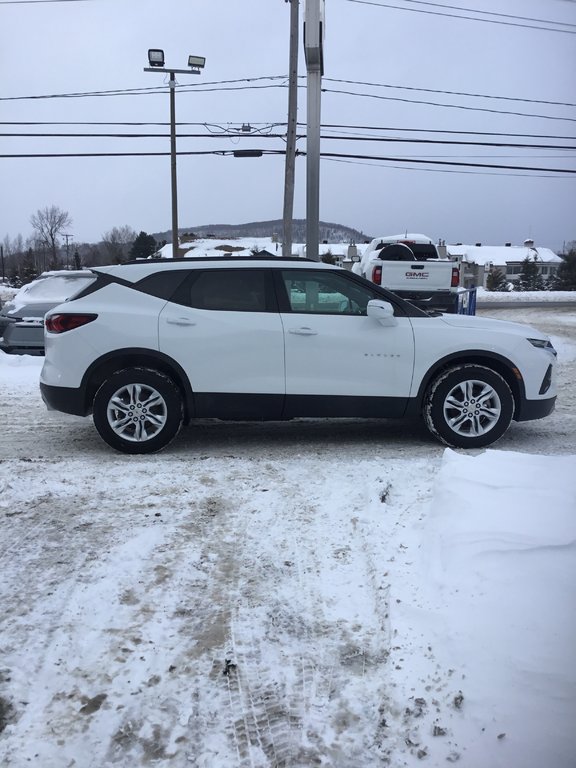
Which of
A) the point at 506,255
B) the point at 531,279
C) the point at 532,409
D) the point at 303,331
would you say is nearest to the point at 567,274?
the point at 531,279

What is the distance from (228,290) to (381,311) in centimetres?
136

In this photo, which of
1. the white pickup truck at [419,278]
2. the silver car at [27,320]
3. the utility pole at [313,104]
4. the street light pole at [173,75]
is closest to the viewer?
the silver car at [27,320]

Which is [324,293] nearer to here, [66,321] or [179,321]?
[179,321]

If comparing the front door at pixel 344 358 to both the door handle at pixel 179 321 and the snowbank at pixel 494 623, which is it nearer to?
the door handle at pixel 179 321

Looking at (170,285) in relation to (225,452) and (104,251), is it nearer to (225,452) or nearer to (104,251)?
(225,452)

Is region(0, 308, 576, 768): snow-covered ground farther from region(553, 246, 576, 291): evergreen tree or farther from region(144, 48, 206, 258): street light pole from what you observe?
region(553, 246, 576, 291): evergreen tree

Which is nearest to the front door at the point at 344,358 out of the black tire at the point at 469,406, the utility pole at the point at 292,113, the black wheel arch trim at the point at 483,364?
the black wheel arch trim at the point at 483,364

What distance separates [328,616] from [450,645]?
0.59 m

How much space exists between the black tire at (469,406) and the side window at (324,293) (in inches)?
38.7

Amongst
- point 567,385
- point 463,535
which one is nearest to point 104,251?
point 567,385

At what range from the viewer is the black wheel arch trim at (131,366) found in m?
5.59

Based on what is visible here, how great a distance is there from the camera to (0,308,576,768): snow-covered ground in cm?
221

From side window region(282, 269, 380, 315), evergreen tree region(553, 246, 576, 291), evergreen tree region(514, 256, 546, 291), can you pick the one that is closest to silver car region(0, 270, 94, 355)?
side window region(282, 269, 380, 315)

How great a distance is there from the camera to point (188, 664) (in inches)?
103
